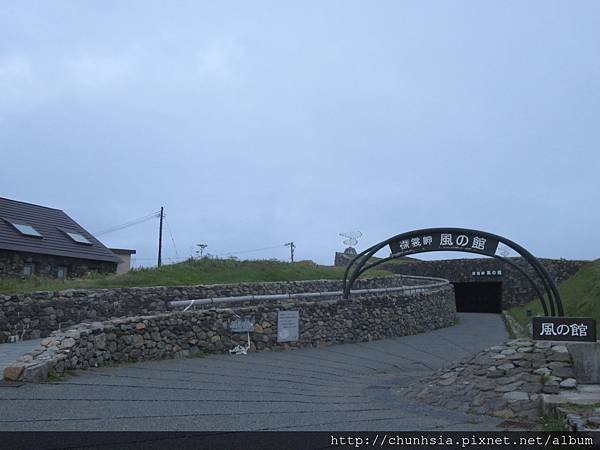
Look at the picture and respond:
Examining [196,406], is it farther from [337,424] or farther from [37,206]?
[37,206]

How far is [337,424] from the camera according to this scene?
761cm

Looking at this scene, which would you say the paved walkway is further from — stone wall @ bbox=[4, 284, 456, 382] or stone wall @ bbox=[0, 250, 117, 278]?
stone wall @ bbox=[0, 250, 117, 278]

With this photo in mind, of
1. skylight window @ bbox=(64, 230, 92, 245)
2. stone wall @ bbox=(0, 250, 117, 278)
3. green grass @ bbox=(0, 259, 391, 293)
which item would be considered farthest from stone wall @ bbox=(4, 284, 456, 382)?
skylight window @ bbox=(64, 230, 92, 245)

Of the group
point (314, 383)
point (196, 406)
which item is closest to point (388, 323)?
point (314, 383)

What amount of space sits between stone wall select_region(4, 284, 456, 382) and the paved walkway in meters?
0.42

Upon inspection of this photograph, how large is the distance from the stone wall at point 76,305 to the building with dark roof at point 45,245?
937 cm

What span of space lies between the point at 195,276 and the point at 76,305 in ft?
27.5

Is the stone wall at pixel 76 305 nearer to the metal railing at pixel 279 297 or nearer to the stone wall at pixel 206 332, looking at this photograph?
the metal railing at pixel 279 297

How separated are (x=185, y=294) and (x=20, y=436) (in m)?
13.7

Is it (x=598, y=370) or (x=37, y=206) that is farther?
(x=37, y=206)

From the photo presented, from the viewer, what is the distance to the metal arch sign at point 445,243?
13203mm

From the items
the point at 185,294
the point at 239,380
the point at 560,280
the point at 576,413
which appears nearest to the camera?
the point at 576,413

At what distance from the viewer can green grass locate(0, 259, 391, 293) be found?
2102 cm

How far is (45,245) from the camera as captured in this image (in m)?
27.5
